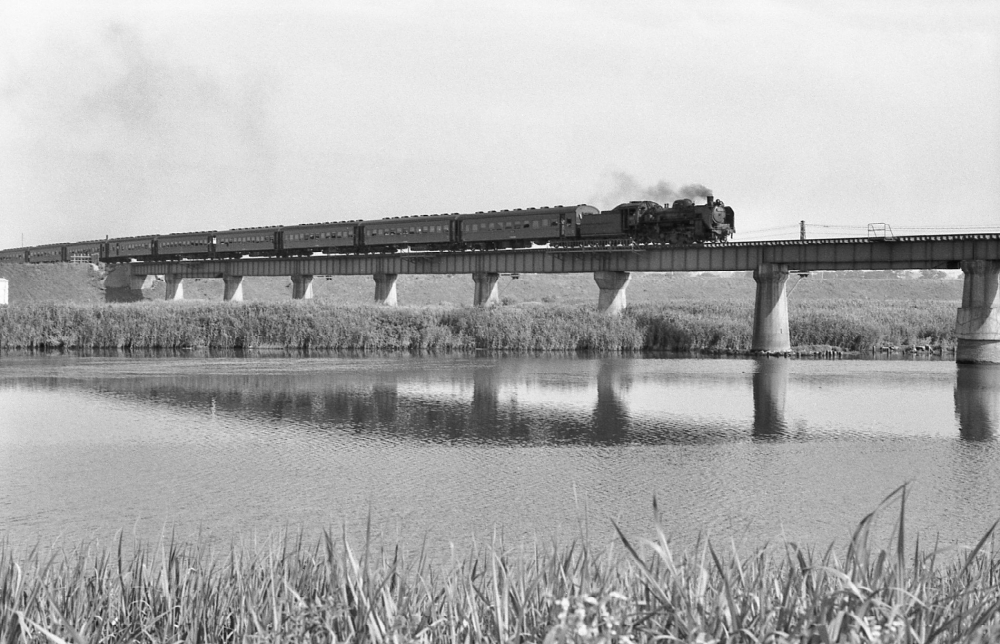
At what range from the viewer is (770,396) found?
33312mm

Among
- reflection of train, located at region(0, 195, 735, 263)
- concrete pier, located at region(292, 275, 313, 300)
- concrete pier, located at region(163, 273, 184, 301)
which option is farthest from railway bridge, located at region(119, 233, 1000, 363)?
concrete pier, located at region(163, 273, 184, 301)

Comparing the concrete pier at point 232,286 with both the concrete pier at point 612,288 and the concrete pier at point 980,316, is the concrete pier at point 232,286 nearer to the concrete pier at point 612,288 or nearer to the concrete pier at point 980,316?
the concrete pier at point 612,288

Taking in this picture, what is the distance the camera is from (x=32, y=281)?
3942 inches

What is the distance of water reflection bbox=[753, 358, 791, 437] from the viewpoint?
2559 centimetres

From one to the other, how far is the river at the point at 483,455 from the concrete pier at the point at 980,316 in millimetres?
12406

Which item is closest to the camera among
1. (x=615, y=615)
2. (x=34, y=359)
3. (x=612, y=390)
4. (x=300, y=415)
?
(x=615, y=615)

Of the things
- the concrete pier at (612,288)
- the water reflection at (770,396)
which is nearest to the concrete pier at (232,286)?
the concrete pier at (612,288)

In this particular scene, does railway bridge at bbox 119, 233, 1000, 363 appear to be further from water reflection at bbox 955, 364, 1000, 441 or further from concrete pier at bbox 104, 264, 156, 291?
concrete pier at bbox 104, 264, 156, 291

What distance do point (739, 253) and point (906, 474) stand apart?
41.8m

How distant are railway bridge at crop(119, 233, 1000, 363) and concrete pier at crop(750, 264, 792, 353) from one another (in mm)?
58

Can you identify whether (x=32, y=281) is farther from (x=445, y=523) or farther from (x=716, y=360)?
(x=445, y=523)

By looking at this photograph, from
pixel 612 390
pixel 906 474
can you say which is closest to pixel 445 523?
pixel 906 474

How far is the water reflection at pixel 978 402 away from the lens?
25.2 m

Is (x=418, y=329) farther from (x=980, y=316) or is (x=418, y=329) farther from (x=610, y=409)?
(x=980, y=316)
